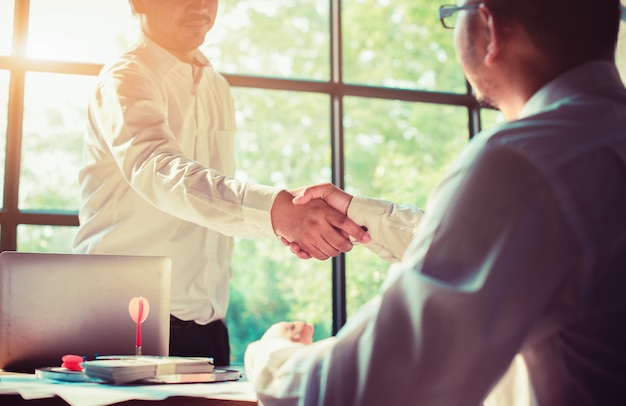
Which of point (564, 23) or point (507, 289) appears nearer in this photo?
point (507, 289)

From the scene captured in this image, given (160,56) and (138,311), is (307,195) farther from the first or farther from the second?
(160,56)

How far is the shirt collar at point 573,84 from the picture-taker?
0.95m

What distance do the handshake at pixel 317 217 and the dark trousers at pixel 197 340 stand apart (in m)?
0.54

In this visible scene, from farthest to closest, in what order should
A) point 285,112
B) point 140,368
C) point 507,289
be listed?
point 285,112
point 140,368
point 507,289

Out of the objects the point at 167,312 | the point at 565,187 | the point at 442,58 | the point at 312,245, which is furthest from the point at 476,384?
the point at 442,58

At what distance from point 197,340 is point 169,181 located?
0.59 meters

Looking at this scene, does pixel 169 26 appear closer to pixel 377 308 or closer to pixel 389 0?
pixel 377 308

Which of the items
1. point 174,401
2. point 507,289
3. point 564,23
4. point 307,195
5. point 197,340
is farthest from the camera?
point 197,340

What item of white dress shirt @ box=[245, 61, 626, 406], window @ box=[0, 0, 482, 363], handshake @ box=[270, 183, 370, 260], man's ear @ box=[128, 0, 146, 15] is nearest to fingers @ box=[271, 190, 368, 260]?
handshake @ box=[270, 183, 370, 260]

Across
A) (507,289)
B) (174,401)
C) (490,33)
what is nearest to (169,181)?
(174,401)

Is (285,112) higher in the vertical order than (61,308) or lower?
higher

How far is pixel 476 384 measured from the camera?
0.79 meters

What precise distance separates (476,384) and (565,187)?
0.80 feet

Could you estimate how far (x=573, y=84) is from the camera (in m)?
0.95
